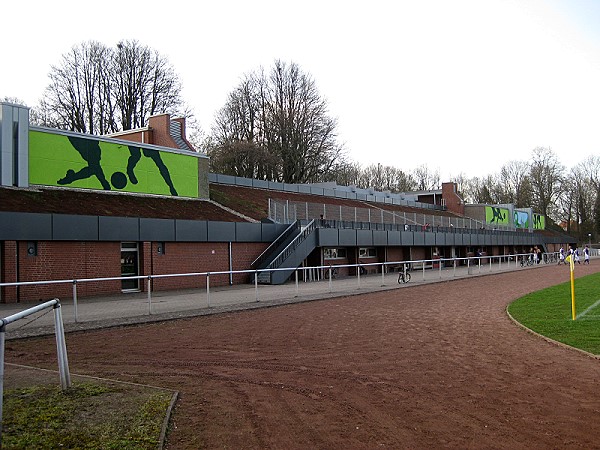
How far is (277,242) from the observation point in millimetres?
28422

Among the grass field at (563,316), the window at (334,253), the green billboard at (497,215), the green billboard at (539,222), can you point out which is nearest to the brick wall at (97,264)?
the window at (334,253)

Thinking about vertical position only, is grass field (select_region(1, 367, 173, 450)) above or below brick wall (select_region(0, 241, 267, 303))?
below

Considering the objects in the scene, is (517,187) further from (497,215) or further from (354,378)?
(354,378)

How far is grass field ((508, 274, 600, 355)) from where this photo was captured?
10188mm

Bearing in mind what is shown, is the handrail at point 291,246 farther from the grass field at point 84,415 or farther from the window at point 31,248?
the grass field at point 84,415

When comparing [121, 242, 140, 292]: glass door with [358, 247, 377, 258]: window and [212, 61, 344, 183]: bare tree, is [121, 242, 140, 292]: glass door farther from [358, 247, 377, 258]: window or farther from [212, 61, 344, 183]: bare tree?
[212, 61, 344, 183]: bare tree

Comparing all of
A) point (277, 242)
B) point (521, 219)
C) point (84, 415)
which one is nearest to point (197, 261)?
point (277, 242)

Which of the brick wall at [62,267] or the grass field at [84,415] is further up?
the brick wall at [62,267]

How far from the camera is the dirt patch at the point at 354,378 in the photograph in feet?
17.4

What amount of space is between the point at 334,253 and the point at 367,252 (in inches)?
160

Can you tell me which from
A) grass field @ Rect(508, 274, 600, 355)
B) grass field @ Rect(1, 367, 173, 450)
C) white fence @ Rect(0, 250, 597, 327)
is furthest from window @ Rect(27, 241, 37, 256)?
grass field @ Rect(508, 274, 600, 355)

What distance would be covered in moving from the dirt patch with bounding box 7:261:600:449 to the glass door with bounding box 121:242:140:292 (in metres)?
9.40

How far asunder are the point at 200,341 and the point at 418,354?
4.15 m

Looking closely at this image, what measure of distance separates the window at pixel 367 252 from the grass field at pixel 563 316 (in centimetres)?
1598
